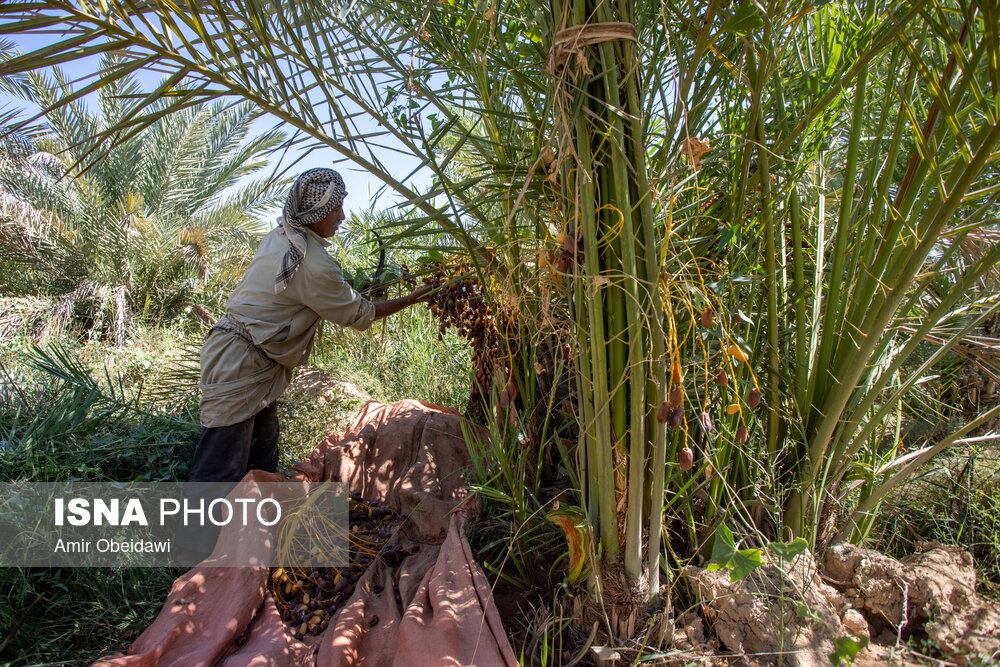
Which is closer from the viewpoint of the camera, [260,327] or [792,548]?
[792,548]

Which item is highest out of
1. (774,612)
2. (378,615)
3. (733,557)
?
(733,557)

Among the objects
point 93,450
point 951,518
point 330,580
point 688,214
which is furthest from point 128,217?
point 951,518

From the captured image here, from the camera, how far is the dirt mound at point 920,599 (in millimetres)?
1867

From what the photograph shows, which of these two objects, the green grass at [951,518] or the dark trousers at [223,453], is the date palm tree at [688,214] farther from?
the dark trousers at [223,453]

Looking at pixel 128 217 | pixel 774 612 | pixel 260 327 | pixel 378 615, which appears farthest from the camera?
pixel 128 217

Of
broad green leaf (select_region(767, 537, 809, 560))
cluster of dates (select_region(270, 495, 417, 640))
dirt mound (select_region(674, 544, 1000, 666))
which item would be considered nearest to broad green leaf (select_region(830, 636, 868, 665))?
dirt mound (select_region(674, 544, 1000, 666))

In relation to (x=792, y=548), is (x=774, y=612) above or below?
below

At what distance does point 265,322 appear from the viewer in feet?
9.23

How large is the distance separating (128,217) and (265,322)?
5997 mm

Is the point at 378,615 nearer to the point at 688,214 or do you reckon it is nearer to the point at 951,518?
the point at 688,214

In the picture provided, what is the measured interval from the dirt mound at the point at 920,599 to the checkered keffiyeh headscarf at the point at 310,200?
2.24 m

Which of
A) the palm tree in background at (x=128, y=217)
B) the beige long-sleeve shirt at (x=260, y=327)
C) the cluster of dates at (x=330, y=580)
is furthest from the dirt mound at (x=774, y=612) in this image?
the palm tree in background at (x=128, y=217)

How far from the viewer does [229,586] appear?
90.5 inches

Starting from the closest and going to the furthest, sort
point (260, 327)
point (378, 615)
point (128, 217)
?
point (378, 615)
point (260, 327)
point (128, 217)
